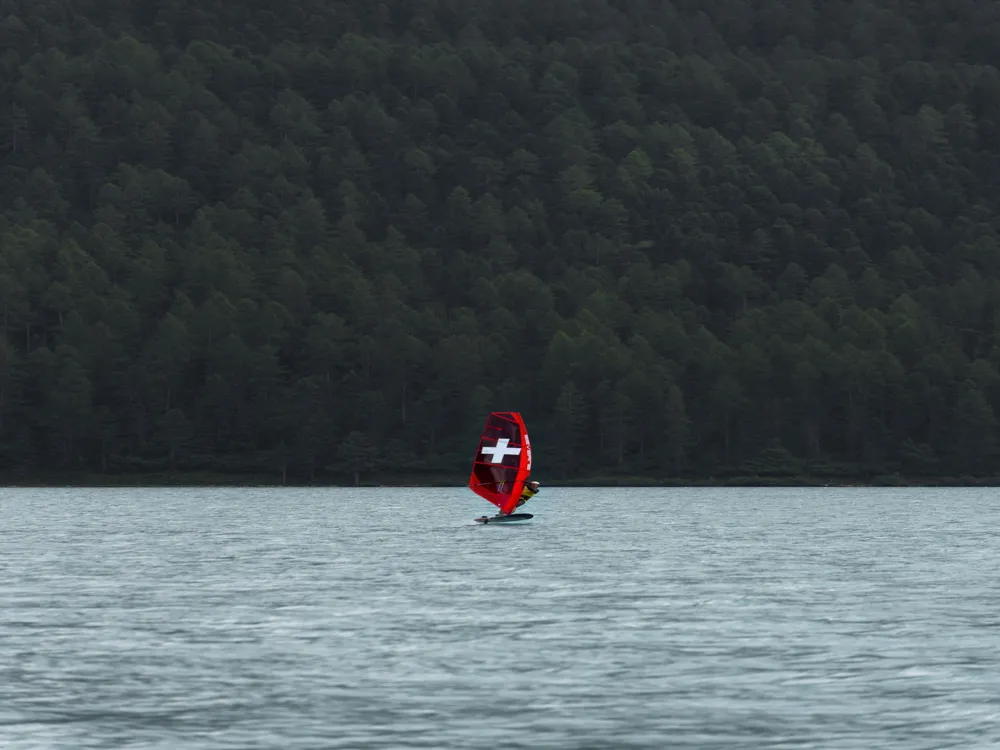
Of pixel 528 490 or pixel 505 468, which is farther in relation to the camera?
pixel 505 468

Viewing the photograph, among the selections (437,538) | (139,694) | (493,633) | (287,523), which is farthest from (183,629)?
(287,523)

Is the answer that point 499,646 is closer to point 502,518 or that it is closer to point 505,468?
point 502,518

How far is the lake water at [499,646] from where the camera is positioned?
1335 inches

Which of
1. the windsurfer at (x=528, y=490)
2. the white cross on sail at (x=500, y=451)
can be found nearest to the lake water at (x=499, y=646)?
the windsurfer at (x=528, y=490)

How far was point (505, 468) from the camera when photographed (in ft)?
428

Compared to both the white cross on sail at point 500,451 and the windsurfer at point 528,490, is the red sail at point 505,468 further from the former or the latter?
the windsurfer at point 528,490

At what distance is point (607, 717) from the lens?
35062 mm

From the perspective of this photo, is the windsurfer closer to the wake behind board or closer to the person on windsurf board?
the person on windsurf board

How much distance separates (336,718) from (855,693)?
1080 centimetres

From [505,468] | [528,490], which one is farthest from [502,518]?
[505,468]

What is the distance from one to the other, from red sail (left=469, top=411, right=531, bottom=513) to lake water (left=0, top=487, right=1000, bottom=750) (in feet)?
97.8

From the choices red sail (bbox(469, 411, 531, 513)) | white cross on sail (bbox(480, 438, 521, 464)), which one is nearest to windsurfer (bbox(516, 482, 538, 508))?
red sail (bbox(469, 411, 531, 513))

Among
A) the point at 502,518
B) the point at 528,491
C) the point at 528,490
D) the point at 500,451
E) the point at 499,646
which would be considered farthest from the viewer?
the point at 500,451

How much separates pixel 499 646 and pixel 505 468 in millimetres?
83751
